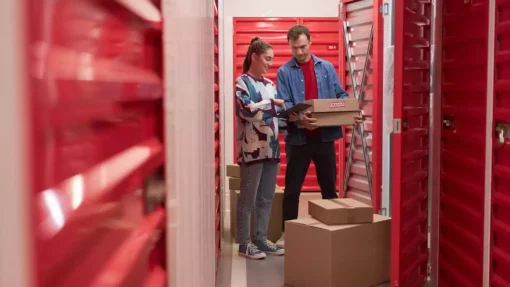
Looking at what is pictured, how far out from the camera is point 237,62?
688 cm

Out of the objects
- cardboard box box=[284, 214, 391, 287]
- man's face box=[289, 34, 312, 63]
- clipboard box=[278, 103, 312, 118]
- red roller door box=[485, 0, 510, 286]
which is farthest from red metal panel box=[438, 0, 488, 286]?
man's face box=[289, 34, 312, 63]

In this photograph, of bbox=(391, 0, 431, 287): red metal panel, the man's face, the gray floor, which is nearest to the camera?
bbox=(391, 0, 431, 287): red metal panel

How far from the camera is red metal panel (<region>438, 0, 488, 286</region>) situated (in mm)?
2912

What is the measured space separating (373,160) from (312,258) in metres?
1.63

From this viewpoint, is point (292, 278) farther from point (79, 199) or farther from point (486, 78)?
point (79, 199)

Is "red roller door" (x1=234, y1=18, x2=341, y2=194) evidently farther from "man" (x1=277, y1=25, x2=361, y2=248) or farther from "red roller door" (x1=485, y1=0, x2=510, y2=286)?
"red roller door" (x1=485, y1=0, x2=510, y2=286)

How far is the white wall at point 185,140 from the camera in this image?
1.06m

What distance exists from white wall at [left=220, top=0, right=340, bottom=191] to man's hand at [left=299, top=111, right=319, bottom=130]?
9.22 feet

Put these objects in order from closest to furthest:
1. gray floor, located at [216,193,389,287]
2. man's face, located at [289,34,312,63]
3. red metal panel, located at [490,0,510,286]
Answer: red metal panel, located at [490,0,510,286], gray floor, located at [216,193,389,287], man's face, located at [289,34,312,63]

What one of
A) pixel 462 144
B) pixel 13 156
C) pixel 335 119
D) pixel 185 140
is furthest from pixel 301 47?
pixel 13 156

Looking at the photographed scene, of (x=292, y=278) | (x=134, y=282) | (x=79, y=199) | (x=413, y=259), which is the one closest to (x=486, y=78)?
(x=413, y=259)

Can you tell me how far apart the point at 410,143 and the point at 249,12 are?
4120mm

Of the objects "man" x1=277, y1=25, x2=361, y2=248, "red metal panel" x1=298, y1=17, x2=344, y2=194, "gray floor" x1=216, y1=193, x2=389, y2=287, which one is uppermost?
"red metal panel" x1=298, y1=17, x2=344, y2=194

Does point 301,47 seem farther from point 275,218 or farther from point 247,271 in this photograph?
point 247,271
